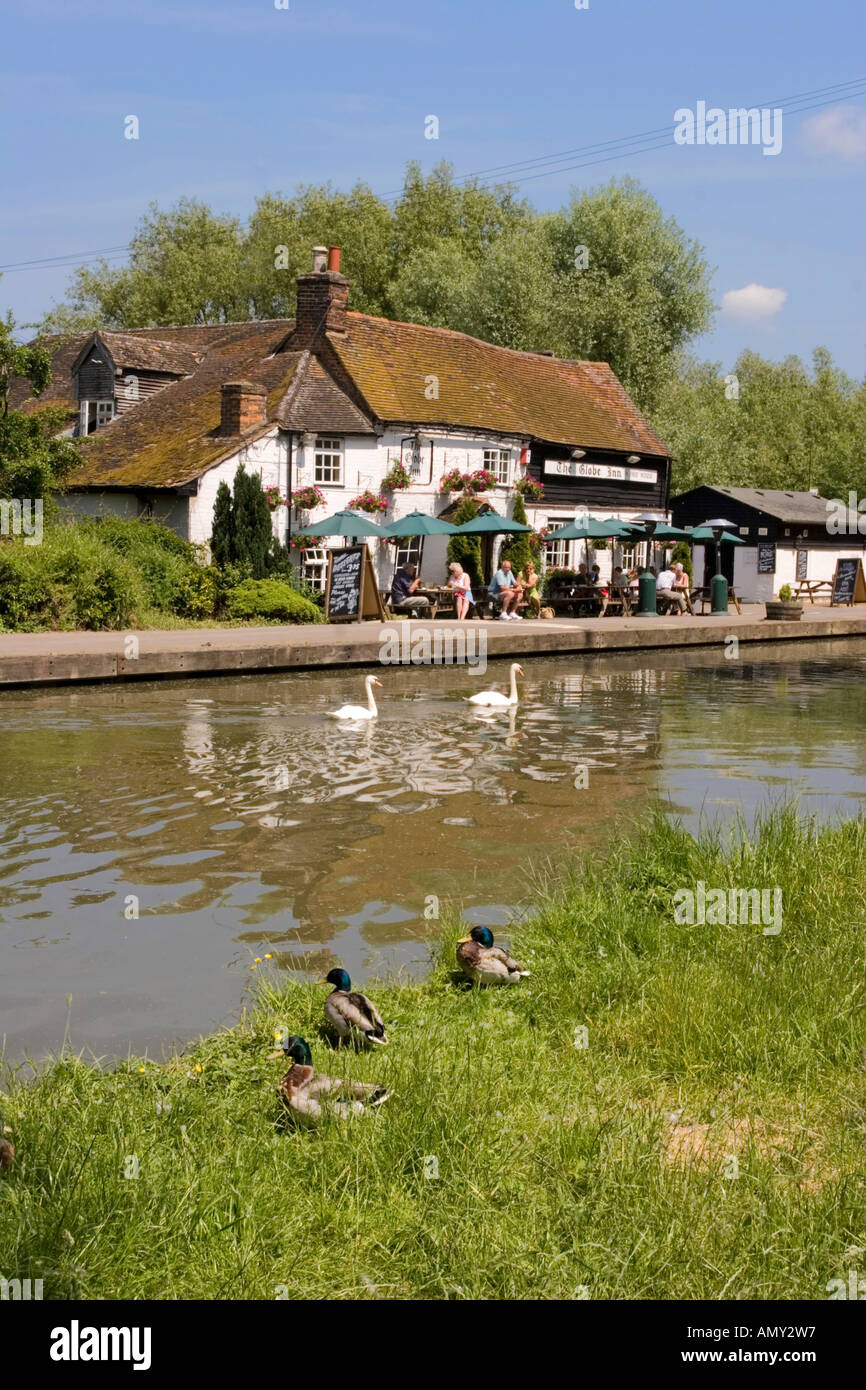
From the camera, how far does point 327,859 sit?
977 cm

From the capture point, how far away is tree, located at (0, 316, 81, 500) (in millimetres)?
26453

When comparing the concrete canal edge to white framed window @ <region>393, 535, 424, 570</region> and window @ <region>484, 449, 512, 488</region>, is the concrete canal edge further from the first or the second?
window @ <region>484, 449, 512, 488</region>

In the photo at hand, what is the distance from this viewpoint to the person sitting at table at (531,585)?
33750 millimetres

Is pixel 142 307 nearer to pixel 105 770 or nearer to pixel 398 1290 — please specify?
pixel 105 770

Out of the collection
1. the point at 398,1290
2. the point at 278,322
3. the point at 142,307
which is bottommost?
the point at 398,1290

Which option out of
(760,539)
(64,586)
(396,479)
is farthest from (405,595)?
(760,539)

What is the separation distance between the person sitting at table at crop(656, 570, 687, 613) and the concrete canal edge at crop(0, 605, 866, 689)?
3.52 m

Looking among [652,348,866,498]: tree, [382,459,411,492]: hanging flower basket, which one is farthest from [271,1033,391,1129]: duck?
[652,348,866,498]: tree

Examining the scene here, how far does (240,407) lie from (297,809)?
21423mm

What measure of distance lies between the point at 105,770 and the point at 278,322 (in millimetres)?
29763

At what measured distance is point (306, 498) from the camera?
104 feet

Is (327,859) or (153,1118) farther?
(327,859)
